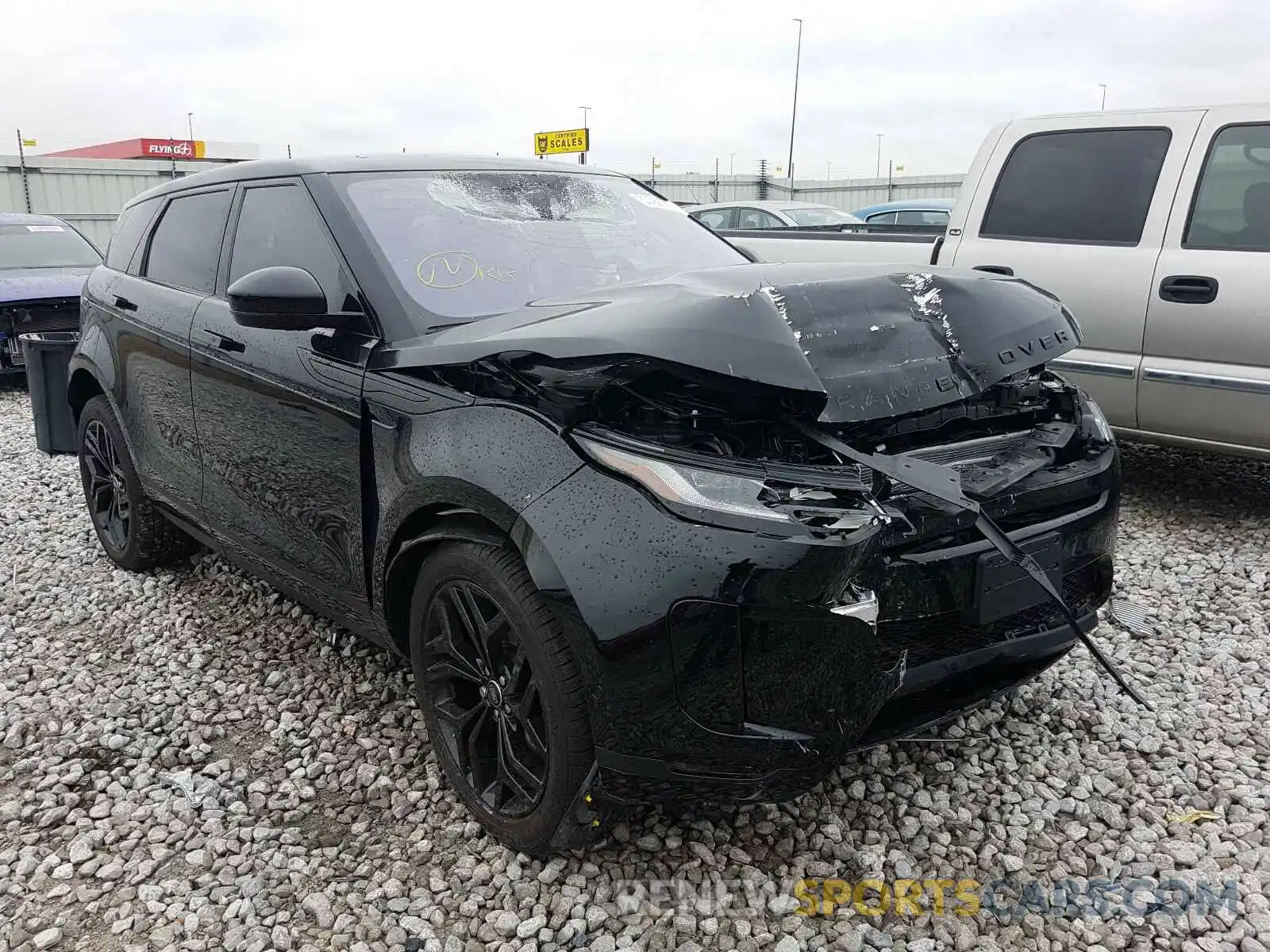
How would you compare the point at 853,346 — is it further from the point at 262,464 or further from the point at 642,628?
the point at 262,464

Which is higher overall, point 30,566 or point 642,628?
point 642,628

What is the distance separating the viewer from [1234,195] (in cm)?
470

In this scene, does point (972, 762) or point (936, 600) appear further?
point (972, 762)

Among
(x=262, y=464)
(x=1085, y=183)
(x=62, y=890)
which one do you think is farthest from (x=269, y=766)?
(x=1085, y=183)

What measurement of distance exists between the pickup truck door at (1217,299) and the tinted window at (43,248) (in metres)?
9.53

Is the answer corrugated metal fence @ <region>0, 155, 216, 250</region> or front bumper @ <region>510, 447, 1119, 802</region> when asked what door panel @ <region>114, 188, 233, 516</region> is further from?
corrugated metal fence @ <region>0, 155, 216, 250</region>

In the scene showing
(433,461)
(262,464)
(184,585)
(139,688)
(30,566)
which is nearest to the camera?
(433,461)

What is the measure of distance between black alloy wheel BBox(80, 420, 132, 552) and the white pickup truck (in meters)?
4.34

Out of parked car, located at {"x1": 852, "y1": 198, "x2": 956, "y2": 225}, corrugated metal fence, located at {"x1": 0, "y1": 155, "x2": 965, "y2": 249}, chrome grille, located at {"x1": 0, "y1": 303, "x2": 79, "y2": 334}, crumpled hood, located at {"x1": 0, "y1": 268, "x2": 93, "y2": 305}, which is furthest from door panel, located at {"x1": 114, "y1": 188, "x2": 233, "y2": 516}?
corrugated metal fence, located at {"x1": 0, "y1": 155, "x2": 965, "y2": 249}

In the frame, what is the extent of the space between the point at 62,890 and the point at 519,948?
3.92 feet

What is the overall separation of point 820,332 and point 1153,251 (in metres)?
3.30

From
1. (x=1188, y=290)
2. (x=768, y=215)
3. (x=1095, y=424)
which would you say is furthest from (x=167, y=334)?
(x=768, y=215)

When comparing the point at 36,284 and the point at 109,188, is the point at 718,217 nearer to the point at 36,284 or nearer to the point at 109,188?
the point at 36,284

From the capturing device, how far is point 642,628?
2047 millimetres
